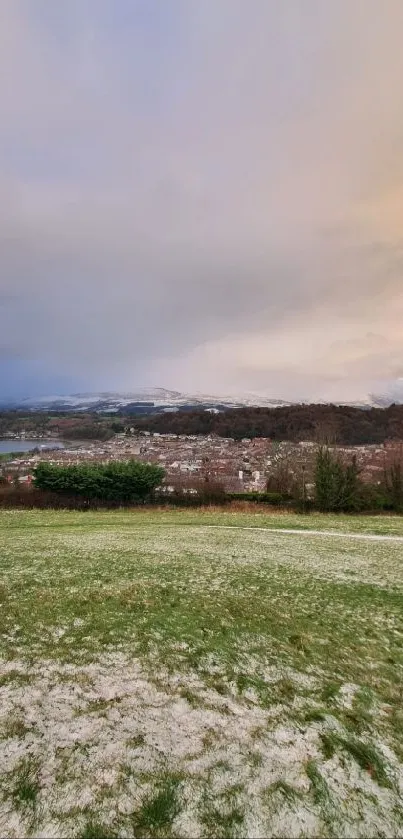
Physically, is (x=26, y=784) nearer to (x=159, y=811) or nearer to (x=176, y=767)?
(x=159, y=811)

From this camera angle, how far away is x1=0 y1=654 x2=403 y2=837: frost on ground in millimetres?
3209

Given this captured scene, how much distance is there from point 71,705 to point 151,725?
1017 millimetres

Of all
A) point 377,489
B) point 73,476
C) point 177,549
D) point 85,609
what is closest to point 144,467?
point 73,476

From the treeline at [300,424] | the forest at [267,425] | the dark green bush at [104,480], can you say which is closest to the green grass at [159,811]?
the dark green bush at [104,480]

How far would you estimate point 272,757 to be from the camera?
3.91 metres

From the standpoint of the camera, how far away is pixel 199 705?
15.4 feet

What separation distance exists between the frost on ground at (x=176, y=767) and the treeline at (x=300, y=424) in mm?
A: 35508

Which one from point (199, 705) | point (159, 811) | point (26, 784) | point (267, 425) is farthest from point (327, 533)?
point (267, 425)

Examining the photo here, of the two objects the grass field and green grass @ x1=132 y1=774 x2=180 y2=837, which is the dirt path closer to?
the grass field

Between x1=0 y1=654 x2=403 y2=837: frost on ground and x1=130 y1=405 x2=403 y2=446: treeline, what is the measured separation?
116 ft

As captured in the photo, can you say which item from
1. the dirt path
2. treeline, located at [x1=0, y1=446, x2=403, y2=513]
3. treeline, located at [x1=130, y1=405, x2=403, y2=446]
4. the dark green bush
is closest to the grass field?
the dirt path

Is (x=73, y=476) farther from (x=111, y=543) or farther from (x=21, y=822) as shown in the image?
(x=21, y=822)

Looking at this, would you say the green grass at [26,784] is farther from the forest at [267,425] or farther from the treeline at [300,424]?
the treeline at [300,424]

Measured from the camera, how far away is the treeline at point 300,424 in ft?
156
